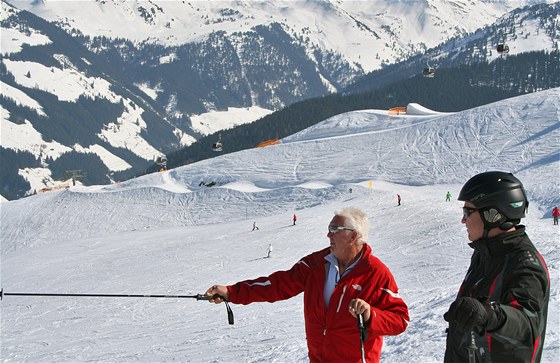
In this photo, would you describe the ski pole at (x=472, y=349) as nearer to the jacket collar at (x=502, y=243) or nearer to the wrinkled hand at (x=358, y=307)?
the jacket collar at (x=502, y=243)

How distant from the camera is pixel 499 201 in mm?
3990

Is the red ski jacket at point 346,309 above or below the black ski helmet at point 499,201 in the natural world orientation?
below

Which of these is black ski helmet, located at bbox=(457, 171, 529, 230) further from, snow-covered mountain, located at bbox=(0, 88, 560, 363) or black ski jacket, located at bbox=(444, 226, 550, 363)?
snow-covered mountain, located at bbox=(0, 88, 560, 363)

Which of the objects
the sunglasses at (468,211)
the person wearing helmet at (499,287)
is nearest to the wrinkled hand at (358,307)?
the person wearing helmet at (499,287)

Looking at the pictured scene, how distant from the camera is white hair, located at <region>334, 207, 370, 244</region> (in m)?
4.79

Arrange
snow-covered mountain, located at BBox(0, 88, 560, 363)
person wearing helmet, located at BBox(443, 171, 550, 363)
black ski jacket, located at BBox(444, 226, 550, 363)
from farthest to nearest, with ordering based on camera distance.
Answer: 1. snow-covered mountain, located at BBox(0, 88, 560, 363)
2. black ski jacket, located at BBox(444, 226, 550, 363)
3. person wearing helmet, located at BBox(443, 171, 550, 363)

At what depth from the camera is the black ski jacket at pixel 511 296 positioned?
3650mm

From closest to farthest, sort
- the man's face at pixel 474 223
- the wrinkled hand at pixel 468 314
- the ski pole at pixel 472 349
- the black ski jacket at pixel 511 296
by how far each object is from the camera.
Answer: the wrinkled hand at pixel 468 314, the black ski jacket at pixel 511 296, the ski pole at pixel 472 349, the man's face at pixel 474 223

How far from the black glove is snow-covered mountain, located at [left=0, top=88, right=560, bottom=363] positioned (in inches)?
185

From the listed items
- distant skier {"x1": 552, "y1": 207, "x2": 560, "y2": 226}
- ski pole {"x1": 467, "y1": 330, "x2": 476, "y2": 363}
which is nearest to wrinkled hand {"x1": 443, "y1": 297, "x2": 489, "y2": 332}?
ski pole {"x1": 467, "y1": 330, "x2": 476, "y2": 363}

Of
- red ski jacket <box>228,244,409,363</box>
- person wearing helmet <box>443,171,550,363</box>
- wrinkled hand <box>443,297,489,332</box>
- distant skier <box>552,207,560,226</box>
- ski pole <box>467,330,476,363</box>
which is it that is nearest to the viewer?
wrinkled hand <box>443,297,489,332</box>

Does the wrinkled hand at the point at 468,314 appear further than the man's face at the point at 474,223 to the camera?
No

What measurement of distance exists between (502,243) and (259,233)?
3346cm

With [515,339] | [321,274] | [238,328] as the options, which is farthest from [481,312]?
[238,328]
